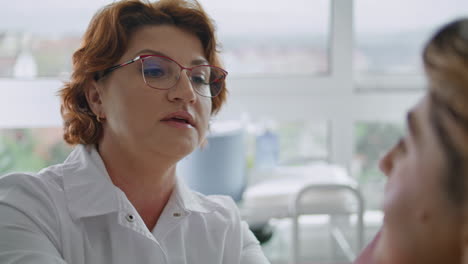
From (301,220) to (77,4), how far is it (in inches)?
70.3

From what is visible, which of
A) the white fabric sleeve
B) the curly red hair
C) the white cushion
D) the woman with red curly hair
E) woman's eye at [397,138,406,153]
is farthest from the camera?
the white cushion

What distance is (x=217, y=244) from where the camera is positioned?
1334 mm

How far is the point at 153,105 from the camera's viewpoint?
4.16 ft

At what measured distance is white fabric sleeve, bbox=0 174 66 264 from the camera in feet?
3.43

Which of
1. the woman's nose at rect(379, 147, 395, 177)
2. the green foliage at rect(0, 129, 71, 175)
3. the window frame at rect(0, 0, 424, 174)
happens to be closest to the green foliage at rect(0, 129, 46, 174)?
the green foliage at rect(0, 129, 71, 175)

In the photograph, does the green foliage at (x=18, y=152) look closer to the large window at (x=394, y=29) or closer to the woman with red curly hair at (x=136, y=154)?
the woman with red curly hair at (x=136, y=154)

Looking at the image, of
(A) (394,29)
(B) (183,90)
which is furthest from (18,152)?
(A) (394,29)

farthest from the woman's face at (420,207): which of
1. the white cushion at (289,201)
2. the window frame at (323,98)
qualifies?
the window frame at (323,98)

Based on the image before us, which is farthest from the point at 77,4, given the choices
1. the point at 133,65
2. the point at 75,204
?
the point at 75,204

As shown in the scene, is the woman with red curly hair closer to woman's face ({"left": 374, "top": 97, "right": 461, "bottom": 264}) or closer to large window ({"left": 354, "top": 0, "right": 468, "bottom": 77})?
woman's face ({"left": 374, "top": 97, "right": 461, "bottom": 264})

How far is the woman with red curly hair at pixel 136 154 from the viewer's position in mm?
1191

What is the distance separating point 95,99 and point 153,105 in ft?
0.73

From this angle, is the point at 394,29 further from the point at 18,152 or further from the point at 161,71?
the point at 18,152

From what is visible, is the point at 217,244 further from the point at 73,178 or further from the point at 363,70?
the point at 363,70
